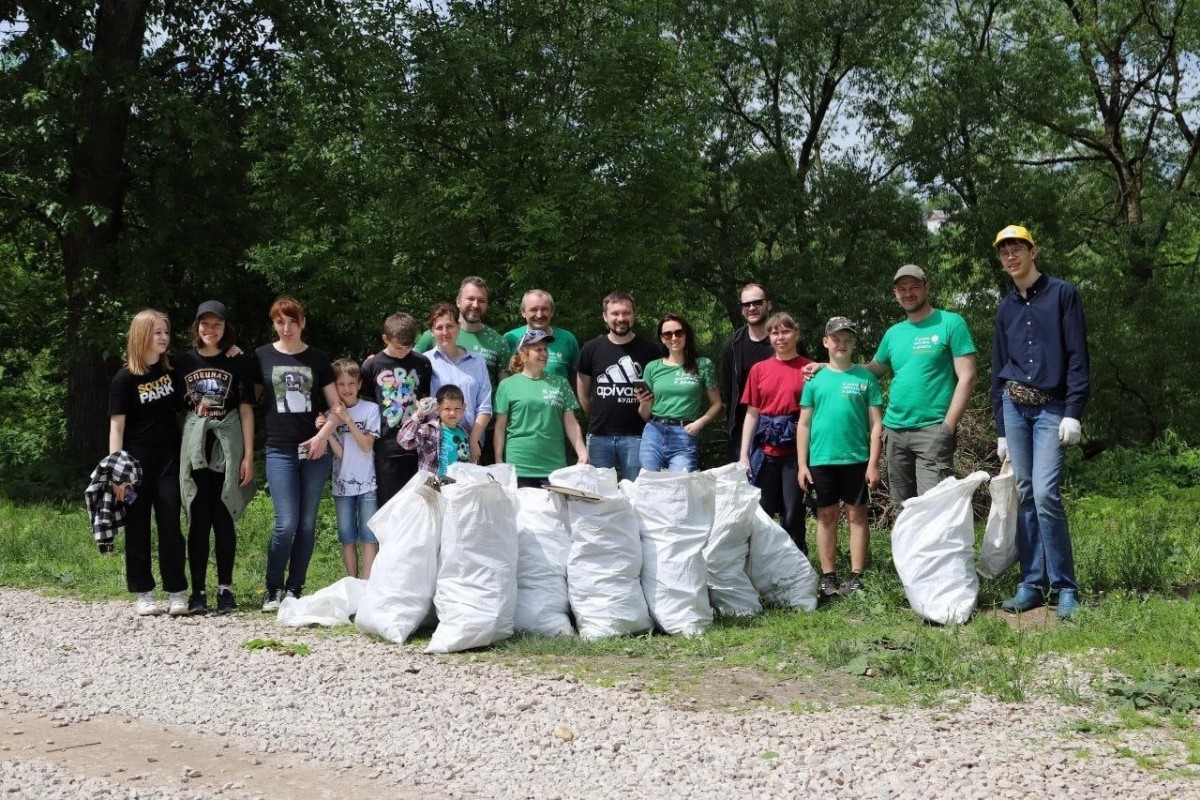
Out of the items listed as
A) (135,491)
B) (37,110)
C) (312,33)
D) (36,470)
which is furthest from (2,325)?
(135,491)

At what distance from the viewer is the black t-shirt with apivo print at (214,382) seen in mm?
6809

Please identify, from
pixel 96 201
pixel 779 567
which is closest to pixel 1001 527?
pixel 779 567

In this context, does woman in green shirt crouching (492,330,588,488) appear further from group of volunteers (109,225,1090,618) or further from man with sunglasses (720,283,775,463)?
man with sunglasses (720,283,775,463)

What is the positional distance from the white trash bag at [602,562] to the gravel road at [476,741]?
78 centimetres

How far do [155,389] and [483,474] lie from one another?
6.77 ft

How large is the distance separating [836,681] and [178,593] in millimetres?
3862

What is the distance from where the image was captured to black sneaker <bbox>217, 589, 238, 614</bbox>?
275 inches

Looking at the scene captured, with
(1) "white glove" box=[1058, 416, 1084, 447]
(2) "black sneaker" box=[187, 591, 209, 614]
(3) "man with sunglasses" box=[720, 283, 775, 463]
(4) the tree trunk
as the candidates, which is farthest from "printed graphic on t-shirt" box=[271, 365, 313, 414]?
(4) the tree trunk

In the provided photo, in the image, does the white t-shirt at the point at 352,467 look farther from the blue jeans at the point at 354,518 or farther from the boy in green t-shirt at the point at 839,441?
the boy in green t-shirt at the point at 839,441

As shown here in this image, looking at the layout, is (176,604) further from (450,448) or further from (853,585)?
(853,585)

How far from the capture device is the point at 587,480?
6.20m

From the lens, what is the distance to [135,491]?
266 inches

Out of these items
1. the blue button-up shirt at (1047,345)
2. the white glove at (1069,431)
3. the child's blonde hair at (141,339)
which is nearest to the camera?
the white glove at (1069,431)

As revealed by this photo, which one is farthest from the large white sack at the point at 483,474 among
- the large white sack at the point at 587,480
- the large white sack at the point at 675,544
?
the large white sack at the point at 675,544
